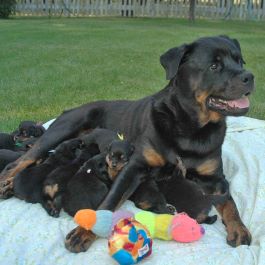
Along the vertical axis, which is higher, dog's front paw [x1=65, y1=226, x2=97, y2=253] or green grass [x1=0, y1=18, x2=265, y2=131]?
dog's front paw [x1=65, y1=226, x2=97, y2=253]

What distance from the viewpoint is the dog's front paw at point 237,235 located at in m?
3.94

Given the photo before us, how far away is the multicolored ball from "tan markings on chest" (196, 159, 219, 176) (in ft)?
3.96

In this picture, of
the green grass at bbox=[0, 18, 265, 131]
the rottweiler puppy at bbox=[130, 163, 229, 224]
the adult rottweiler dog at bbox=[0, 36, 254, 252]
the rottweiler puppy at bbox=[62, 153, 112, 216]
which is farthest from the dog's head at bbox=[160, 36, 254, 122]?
the green grass at bbox=[0, 18, 265, 131]

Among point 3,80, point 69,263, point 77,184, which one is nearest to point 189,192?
point 77,184

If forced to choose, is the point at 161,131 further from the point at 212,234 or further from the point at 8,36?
the point at 8,36

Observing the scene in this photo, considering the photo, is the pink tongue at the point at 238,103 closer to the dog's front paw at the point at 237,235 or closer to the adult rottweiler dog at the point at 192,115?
the adult rottweiler dog at the point at 192,115

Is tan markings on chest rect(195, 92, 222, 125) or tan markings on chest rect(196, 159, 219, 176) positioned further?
tan markings on chest rect(196, 159, 219, 176)

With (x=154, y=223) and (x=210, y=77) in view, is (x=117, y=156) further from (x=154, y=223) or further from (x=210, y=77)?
(x=210, y=77)

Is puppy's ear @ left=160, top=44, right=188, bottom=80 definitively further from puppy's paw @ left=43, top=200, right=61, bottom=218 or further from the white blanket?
puppy's paw @ left=43, top=200, right=61, bottom=218

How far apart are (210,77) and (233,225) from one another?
1.16 meters

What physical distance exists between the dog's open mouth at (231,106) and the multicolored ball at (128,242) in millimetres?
1308

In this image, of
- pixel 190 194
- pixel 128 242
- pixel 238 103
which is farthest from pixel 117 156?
pixel 128 242

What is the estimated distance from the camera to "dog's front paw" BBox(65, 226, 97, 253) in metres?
3.72

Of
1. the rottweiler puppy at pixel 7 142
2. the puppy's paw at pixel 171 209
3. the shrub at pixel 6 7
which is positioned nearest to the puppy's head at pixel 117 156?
the puppy's paw at pixel 171 209
